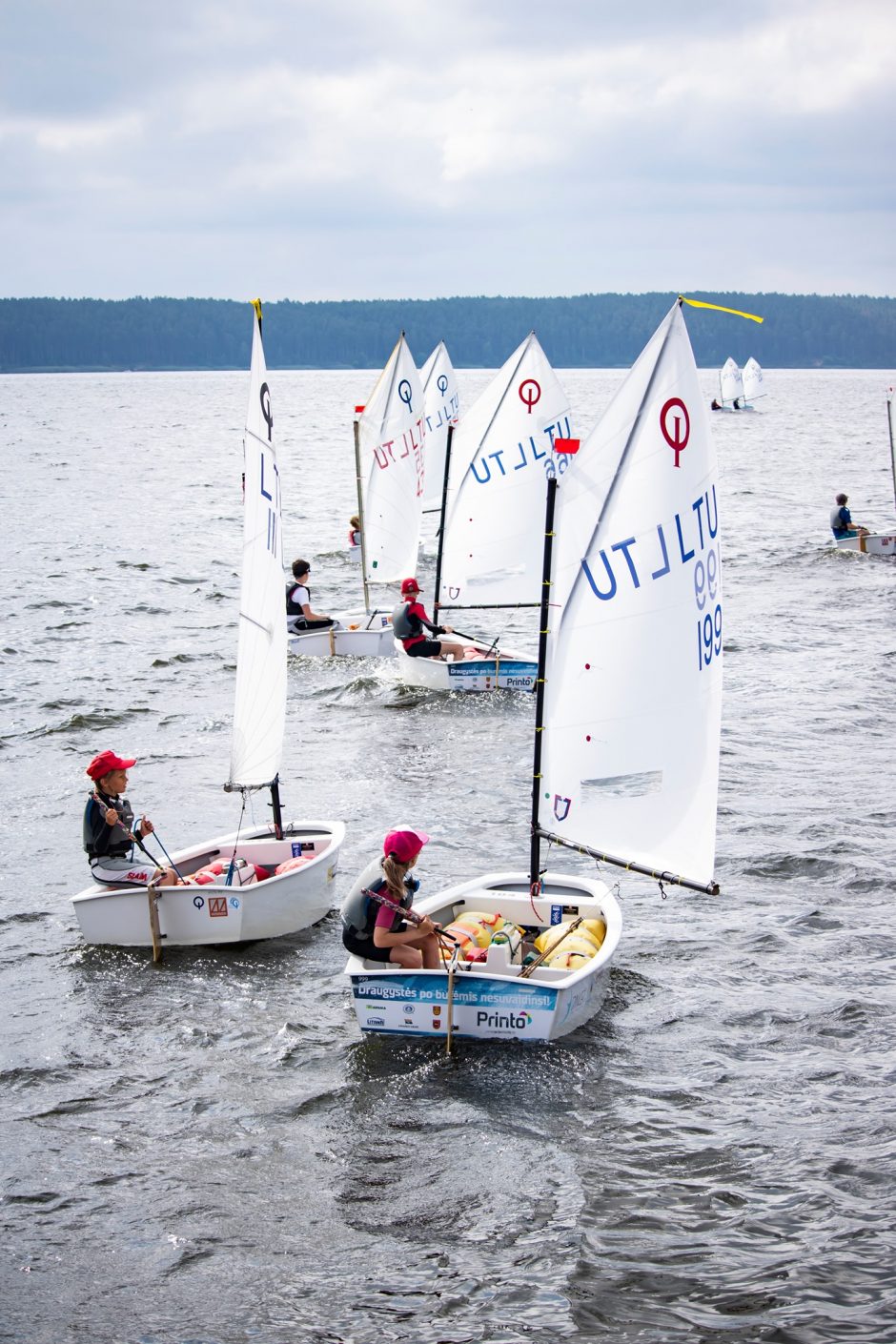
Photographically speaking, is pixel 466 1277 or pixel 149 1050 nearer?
pixel 466 1277

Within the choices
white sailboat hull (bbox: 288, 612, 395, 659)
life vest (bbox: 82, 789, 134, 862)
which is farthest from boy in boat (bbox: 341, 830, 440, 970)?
white sailboat hull (bbox: 288, 612, 395, 659)

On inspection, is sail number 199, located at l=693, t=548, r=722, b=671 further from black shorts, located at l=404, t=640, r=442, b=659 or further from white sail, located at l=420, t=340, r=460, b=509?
white sail, located at l=420, t=340, r=460, b=509

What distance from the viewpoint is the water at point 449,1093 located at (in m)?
7.79

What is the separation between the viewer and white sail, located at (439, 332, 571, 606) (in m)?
21.7

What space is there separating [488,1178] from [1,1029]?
14.5ft

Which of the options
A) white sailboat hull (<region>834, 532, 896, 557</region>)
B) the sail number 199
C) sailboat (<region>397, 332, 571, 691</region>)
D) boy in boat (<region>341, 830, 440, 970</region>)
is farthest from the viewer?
white sailboat hull (<region>834, 532, 896, 557</region>)

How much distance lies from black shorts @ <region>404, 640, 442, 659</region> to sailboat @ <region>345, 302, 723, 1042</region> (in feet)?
31.4

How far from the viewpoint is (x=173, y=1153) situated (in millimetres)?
9180

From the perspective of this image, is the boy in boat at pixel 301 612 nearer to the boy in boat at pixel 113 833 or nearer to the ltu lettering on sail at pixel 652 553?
the boy in boat at pixel 113 833

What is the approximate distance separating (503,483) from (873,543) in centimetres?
1643

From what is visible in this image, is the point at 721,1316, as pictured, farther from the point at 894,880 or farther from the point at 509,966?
the point at 894,880

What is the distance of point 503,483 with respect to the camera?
71.2 feet

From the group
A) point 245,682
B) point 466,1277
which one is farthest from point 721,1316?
point 245,682

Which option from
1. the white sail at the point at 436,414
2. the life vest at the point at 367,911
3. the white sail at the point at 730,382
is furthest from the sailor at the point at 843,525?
the white sail at the point at 730,382
